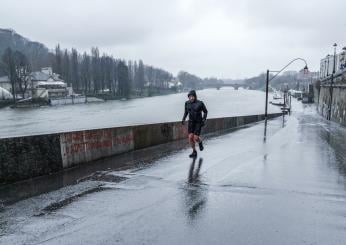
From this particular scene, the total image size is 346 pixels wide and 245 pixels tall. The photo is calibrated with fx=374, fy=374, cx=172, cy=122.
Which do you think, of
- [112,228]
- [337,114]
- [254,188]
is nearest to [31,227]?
[112,228]

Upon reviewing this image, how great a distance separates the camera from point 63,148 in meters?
10.1

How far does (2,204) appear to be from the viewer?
6.98 meters

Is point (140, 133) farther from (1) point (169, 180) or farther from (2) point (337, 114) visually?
(2) point (337, 114)

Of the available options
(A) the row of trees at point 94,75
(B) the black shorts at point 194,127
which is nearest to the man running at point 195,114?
(B) the black shorts at point 194,127

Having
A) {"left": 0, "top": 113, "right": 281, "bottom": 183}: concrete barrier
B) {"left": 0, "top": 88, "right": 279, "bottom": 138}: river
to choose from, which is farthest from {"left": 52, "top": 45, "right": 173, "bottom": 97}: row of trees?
{"left": 0, "top": 113, "right": 281, "bottom": 183}: concrete barrier

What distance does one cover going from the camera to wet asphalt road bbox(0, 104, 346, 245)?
5.43 meters

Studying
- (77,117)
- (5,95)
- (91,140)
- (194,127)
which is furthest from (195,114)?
(5,95)

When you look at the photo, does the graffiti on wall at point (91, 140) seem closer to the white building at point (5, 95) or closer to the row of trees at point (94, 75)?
the white building at point (5, 95)

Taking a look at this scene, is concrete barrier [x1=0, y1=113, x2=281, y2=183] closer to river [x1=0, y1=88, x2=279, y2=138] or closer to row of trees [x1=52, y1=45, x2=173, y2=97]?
river [x1=0, y1=88, x2=279, y2=138]

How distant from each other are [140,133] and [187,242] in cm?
902

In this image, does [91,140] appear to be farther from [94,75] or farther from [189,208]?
[94,75]

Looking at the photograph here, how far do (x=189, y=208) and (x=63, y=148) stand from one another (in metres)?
4.81

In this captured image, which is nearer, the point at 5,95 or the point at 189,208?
the point at 189,208

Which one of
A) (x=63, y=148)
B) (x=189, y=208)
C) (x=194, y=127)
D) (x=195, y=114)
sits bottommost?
(x=189, y=208)
